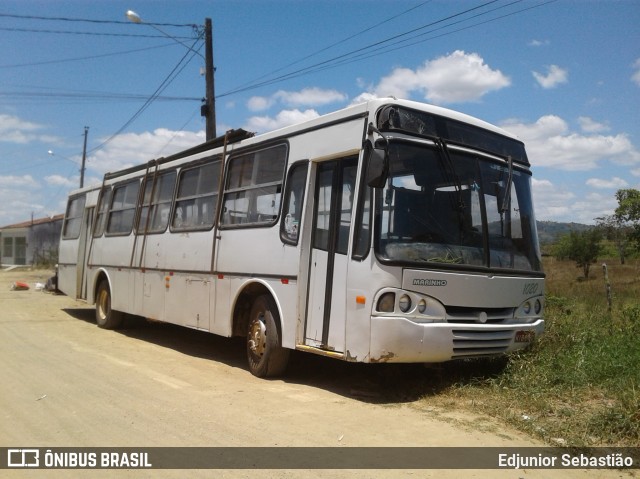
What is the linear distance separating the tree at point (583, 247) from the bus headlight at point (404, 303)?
117ft

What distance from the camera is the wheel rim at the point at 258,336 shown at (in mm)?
7724

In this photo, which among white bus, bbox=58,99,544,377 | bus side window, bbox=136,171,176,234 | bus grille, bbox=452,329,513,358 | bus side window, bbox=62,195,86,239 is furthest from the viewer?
bus side window, bbox=62,195,86,239

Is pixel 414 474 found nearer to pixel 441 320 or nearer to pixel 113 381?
pixel 441 320

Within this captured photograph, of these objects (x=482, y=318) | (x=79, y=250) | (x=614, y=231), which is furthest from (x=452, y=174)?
(x=614, y=231)

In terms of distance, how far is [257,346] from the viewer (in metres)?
7.86

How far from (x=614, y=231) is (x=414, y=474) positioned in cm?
4138

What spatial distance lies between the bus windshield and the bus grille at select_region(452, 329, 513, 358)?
732 mm

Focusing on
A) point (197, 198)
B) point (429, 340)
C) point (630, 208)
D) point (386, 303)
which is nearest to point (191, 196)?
point (197, 198)

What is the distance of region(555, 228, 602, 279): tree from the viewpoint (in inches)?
1555

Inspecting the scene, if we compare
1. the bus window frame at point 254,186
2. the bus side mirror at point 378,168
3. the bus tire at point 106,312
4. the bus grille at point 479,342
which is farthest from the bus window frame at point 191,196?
the bus grille at point 479,342

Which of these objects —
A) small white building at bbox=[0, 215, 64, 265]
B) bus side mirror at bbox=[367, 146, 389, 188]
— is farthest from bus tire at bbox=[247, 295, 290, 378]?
small white building at bbox=[0, 215, 64, 265]

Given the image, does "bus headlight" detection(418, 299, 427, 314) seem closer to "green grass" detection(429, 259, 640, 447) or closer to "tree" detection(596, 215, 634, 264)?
"green grass" detection(429, 259, 640, 447)

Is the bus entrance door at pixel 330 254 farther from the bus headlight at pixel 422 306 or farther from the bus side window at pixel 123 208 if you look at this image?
the bus side window at pixel 123 208

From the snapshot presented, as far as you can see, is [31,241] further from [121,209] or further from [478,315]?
[478,315]
